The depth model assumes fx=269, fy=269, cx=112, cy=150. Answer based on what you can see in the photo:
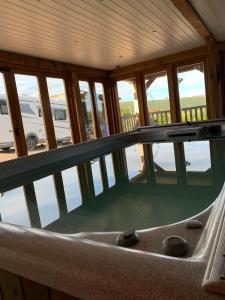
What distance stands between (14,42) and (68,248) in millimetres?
4065

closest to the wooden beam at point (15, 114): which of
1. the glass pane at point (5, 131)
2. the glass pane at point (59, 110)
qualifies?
the glass pane at point (5, 131)

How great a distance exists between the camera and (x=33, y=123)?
549cm

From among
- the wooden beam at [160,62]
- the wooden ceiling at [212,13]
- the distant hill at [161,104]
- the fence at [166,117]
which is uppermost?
the wooden ceiling at [212,13]

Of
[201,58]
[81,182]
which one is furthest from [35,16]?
[201,58]

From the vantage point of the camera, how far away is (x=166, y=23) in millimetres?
3906

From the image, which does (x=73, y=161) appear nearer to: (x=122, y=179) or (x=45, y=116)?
(x=122, y=179)

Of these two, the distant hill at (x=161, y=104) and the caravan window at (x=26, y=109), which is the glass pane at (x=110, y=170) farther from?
the distant hill at (x=161, y=104)

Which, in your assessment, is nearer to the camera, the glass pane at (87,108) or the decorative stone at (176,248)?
the decorative stone at (176,248)

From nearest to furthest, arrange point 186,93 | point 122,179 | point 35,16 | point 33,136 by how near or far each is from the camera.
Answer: point 122,179 → point 35,16 → point 33,136 → point 186,93

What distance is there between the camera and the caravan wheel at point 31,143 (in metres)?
5.26

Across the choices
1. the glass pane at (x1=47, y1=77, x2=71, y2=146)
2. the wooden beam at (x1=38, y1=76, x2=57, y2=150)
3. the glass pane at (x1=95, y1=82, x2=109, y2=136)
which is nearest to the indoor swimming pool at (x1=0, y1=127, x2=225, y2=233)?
the wooden beam at (x1=38, y1=76, x2=57, y2=150)

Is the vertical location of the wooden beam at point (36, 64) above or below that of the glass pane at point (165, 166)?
above

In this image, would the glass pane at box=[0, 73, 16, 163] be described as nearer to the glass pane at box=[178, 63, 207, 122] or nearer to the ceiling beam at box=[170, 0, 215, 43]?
the ceiling beam at box=[170, 0, 215, 43]

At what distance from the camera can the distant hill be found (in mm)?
6430
